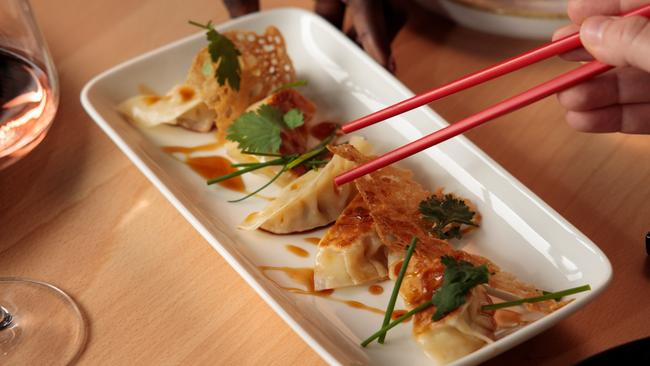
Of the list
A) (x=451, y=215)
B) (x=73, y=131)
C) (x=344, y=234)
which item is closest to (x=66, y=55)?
(x=73, y=131)

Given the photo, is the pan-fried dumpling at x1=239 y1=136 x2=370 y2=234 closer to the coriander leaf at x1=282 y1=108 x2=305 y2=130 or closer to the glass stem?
the coriander leaf at x1=282 y1=108 x2=305 y2=130

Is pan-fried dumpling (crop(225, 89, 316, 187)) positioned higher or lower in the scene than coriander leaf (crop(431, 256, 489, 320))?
lower

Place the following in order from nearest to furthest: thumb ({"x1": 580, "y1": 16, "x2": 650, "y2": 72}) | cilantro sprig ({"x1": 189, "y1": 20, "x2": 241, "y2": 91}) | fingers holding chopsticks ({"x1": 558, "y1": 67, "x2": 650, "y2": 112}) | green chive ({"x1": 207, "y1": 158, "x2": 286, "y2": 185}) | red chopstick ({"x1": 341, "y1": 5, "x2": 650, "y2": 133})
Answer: thumb ({"x1": 580, "y1": 16, "x2": 650, "y2": 72}) < red chopstick ({"x1": 341, "y1": 5, "x2": 650, "y2": 133}) < fingers holding chopsticks ({"x1": 558, "y1": 67, "x2": 650, "y2": 112}) < green chive ({"x1": 207, "y1": 158, "x2": 286, "y2": 185}) < cilantro sprig ({"x1": 189, "y1": 20, "x2": 241, "y2": 91})

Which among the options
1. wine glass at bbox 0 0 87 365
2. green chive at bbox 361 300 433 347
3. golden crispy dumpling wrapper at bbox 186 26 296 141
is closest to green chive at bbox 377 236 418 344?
green chive at bbox 361 300 433 347

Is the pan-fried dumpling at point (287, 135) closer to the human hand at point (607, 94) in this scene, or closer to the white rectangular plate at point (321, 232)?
the white rectangular plate at point (321, 232)

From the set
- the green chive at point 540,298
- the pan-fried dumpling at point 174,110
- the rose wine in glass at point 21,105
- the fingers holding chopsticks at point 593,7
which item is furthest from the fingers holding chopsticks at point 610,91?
the rose wine in glass at point 21,105

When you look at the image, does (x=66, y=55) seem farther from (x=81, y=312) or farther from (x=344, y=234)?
(x=344, y=234)

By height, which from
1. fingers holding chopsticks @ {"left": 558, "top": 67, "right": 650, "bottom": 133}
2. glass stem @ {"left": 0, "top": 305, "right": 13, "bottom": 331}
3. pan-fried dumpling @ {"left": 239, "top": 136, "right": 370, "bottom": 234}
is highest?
fingers holding chopsticks @ {"left": 558, "top": 67, "right": 650, "bottom": 133}
